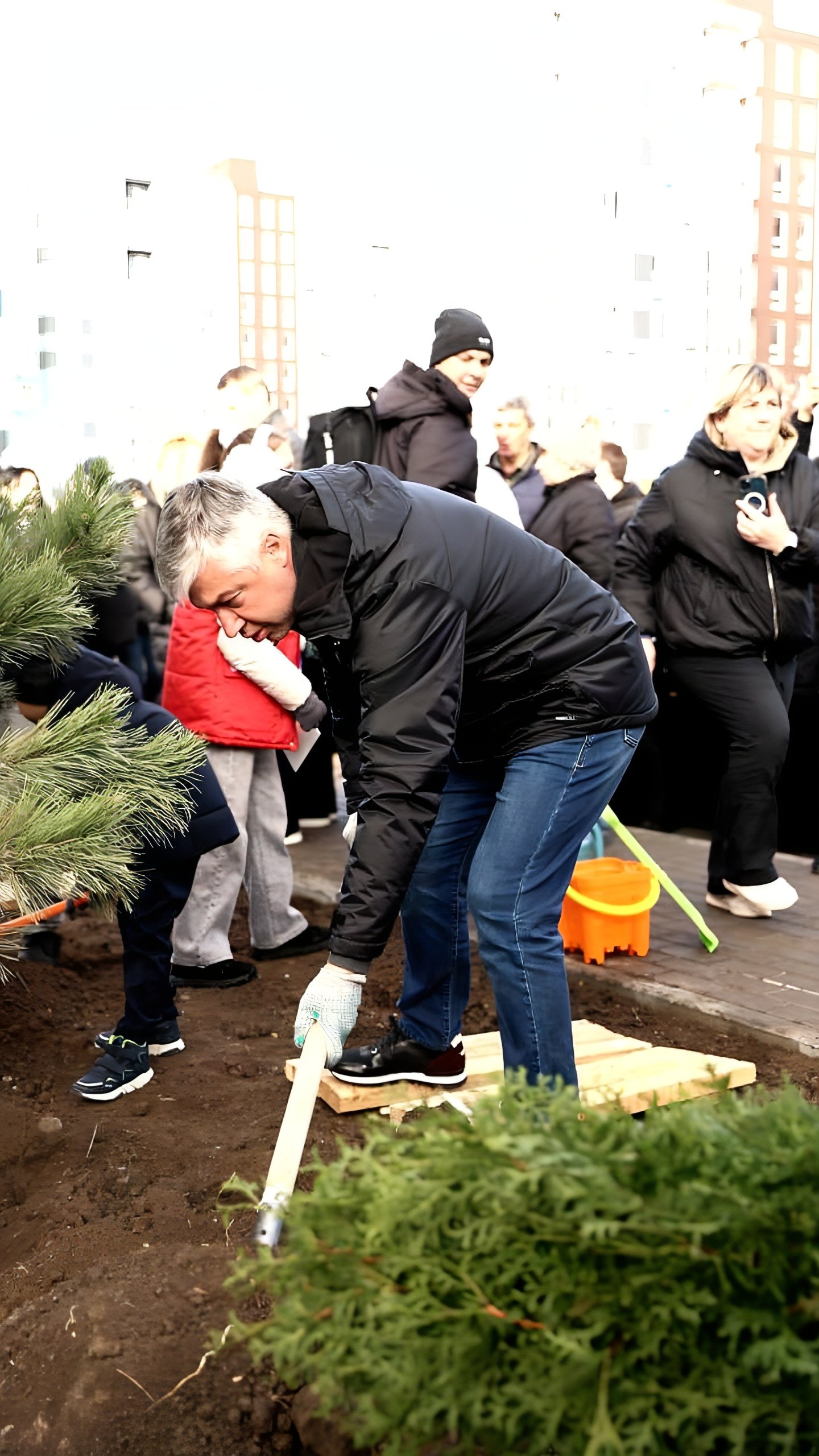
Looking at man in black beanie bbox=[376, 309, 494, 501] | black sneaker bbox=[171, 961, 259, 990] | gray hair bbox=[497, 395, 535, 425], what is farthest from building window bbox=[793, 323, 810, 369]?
black sneaker bbox=[171, 961, 259, 990]

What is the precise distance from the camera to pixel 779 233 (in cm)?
714

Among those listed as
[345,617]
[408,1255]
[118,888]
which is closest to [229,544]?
[345,617]

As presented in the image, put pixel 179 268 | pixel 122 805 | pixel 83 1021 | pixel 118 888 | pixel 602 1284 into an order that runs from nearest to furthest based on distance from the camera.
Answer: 1. pixel 602 1284
2. pixel 122 805
3. pixel 118 888
4. pixel 83 1021
5. pixel 179 268

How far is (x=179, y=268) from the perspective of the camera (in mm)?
6801

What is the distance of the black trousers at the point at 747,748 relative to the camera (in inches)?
189

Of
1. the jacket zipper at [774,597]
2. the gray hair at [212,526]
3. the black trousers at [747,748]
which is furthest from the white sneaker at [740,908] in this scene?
the gray hair at [212,526]

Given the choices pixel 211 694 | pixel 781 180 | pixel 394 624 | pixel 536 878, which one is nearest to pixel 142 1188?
pixel 536 878

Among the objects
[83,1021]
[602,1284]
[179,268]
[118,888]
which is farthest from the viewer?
[179,268]

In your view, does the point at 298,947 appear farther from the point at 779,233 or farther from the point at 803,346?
the point at 779,233

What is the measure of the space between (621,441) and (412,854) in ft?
16.6

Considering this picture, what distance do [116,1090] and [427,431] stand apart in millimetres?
2289

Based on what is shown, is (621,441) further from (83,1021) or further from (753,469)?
(83,1021)

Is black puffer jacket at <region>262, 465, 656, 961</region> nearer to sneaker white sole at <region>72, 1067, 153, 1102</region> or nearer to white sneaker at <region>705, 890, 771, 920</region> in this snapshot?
sneaker white sole at <region>72, 1067, 153, 1102</region>

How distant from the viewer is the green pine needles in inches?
104
